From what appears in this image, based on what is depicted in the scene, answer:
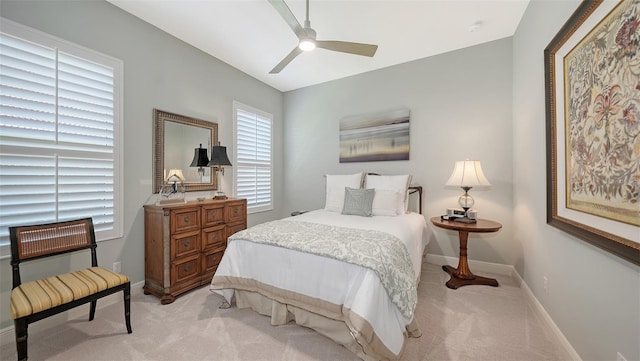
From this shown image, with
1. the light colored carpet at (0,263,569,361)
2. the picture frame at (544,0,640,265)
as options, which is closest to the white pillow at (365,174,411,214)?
the light colored carpet at (0,263,569,361)

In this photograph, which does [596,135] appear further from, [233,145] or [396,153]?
[233,145]

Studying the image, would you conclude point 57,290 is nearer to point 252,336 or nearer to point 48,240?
point 48,240

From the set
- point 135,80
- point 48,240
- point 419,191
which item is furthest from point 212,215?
point 419,191

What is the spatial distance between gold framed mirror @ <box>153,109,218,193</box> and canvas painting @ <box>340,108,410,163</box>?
7.08ft

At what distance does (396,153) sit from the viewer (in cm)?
377

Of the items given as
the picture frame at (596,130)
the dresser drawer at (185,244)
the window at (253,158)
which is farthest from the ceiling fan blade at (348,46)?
the dresser drawer at (185,244)

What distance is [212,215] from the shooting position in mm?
2893

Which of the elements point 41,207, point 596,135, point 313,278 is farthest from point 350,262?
point 41,207

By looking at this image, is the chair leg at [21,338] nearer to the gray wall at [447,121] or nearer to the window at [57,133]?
the window at [57,133]

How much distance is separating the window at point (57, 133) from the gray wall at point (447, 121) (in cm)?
307

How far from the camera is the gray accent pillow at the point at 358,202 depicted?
3.05 m

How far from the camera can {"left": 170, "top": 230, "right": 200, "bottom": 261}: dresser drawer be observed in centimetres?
248

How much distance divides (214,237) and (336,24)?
9.58 feet

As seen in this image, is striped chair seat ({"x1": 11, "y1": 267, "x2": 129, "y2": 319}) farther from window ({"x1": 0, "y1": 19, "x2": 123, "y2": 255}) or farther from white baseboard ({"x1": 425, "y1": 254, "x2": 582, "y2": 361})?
white baseboard ({"x1": 425, "y1": 254, "x2": 582, "y2": 361})
